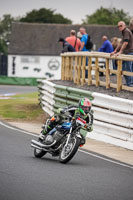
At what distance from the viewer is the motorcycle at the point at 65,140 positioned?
1057 centimetres

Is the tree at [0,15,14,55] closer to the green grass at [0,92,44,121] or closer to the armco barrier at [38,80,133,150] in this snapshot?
the green grass at [0,92,44,121]

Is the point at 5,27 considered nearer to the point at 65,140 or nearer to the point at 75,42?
the point at 75,42

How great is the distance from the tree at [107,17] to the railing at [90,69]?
97797 mm

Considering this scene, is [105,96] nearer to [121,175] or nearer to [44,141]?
[44,141]

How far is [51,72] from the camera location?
8850 centimetres

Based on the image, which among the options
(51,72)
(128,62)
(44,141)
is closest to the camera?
(44,141)

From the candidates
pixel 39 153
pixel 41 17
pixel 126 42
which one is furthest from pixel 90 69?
pixel 41 17

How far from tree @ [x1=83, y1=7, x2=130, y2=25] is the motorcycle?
108290 millimetres

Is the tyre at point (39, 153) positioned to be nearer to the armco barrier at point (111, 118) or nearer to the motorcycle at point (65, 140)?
the motorcycle at point (65, 140)

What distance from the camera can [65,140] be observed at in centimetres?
1080

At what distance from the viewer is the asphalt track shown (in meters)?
7.81

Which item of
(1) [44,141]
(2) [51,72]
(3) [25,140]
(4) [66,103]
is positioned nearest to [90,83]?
(4) [66,103]

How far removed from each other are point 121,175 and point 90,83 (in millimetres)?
A: 8583

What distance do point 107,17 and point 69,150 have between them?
113875mm
